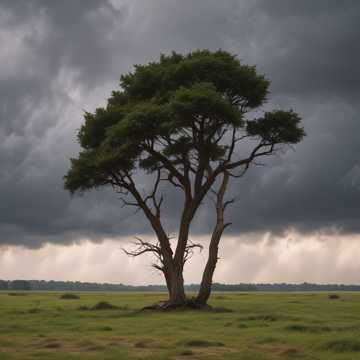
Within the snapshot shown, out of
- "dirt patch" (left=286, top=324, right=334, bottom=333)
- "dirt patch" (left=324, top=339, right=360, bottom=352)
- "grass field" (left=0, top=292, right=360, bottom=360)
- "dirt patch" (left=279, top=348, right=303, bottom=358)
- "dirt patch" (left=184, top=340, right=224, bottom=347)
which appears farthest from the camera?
"dirt patch" (left=286, top=324, right=334, bottom=333)

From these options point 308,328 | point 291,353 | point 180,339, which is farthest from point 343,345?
point 308,328

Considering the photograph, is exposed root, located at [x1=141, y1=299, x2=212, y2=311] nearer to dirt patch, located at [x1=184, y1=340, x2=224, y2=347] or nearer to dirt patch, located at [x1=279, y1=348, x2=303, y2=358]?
dirt patch, located at [x1=184, y1=340, x2=224, y2=347]

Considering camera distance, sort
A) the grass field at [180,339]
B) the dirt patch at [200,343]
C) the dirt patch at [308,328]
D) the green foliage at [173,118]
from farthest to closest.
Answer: the green foliage at [173,118] < the dirt patch at [308,328] < the dirt patch at [200,343] < the grass field at [180,339]

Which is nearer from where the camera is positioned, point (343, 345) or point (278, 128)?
point (343, 345)

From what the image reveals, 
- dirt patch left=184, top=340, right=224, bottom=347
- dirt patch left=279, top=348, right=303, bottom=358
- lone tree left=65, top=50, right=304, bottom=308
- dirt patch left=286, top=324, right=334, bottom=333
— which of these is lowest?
dirt patch left=279, top=348, right=303, bottom=358

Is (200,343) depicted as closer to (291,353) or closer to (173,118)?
(291,353)

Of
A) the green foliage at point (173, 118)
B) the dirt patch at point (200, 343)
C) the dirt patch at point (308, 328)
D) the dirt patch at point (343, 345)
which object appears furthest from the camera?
the green foliage at point (173, 118)

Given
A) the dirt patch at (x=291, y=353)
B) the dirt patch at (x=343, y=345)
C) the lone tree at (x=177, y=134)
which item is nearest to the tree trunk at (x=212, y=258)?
the lone tree at (x=177, y=134)

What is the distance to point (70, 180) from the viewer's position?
4538cm

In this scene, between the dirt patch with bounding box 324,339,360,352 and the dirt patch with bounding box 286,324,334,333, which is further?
the dirt patch with bounding box 286,324,334,333

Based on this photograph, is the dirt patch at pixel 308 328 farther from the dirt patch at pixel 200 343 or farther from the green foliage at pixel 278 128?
the green foliage at pixel 278 128

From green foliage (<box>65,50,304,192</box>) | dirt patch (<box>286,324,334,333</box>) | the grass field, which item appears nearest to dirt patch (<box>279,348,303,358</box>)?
the grass field

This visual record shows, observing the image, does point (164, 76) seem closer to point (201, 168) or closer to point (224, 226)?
point (201, 168)

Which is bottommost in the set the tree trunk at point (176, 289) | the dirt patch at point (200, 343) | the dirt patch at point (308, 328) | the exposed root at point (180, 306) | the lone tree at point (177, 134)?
the dirt patch at point (200, 343)
